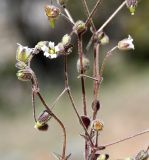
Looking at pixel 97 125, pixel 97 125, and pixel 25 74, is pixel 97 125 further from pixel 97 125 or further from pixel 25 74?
pixel 25 74

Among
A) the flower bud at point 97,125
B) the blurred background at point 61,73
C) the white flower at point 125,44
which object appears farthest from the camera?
the blurred background at point 61,73

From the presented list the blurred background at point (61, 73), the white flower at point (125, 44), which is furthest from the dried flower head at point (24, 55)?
the blurred background at point (61, 73)

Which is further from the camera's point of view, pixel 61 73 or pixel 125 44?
pixel 61 73

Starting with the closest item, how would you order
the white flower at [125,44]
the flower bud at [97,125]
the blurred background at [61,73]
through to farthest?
the flower bud at [97,125] < the white flower at [125,44] < the blurred background at [61,73]

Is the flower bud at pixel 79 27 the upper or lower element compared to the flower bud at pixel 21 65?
upper

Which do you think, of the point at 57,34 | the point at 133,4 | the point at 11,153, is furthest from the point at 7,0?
the point at 133,4

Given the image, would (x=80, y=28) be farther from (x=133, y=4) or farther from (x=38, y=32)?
(x=38, y=32)

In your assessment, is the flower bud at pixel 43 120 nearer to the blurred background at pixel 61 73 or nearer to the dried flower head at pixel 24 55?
the dried flower head at pixel 24 55

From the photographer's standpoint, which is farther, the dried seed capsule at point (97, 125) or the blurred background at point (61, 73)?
the blurred background at point (61, 73)

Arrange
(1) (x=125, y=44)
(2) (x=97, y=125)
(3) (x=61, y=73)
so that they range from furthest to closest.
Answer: (3) (x=61, y=73) < (1) (x=125, y=44) < (2) (x=97, y=125)

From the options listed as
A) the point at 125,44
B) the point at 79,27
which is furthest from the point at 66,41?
the point at 125,44

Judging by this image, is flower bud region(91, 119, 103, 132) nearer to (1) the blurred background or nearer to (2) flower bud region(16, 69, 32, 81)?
(2) flower bud region(16, 69, 32, 81)
